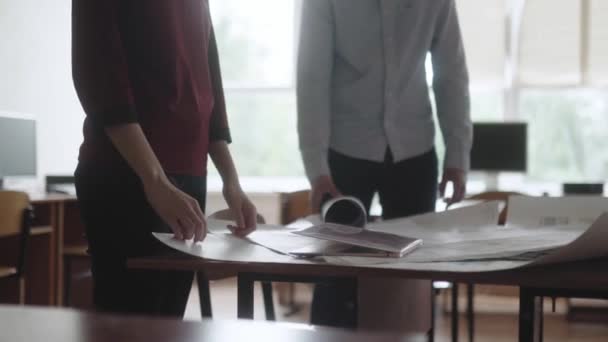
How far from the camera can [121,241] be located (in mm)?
967

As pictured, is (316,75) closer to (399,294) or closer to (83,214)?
(399,294)

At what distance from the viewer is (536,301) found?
2.76ft

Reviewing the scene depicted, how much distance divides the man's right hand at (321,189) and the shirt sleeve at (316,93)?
25 mm

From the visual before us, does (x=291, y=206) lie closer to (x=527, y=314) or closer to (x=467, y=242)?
(x=467, y=242)

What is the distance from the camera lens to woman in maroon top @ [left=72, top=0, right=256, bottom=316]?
0.92 metres

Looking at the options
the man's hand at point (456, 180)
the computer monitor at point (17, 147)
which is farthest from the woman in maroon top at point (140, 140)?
the computer monitor at point (17, 147)

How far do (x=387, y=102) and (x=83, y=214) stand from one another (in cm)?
92

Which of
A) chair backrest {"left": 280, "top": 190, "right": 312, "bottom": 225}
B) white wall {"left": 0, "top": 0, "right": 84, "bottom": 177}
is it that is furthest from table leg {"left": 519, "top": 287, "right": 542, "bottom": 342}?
white wall {"left": 0, "top": 0, "right": 84, "bottom": 177}

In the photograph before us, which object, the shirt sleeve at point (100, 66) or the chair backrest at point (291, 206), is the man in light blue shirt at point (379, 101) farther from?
the chair backrest at point (291, 206)

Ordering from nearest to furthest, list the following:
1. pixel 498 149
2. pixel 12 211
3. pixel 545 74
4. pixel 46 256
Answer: pixel 12 211, pixel 46 256, pixel 498 149, pixel 545 74

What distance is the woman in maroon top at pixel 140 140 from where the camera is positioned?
3.03 feet

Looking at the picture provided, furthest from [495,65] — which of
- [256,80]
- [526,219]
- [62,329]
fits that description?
[62,329]

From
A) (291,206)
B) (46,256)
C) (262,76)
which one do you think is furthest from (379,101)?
(262,76)

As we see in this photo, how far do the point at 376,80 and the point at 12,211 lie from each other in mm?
2027
